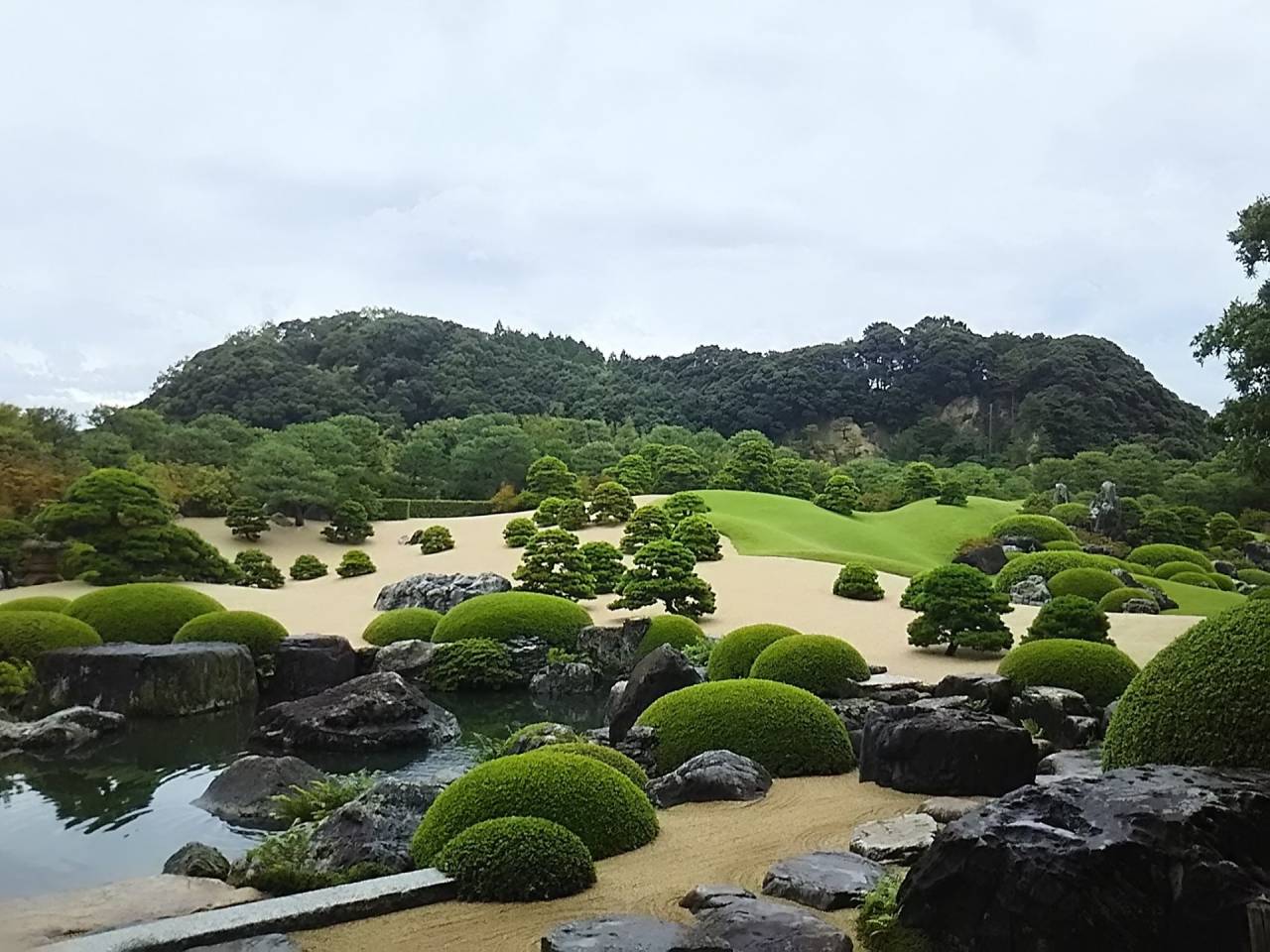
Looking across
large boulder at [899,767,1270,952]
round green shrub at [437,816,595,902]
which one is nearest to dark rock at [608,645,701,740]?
round green shrub at [437,816,595,902]

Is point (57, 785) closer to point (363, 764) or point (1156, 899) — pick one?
point (363, 764)

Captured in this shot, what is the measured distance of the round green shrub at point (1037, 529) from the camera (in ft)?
87.7

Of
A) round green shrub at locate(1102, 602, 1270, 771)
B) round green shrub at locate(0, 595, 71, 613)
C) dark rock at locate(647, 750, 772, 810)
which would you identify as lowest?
dark rock at locate(647, 750, 772, 810)

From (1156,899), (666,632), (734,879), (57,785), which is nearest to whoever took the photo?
(1156,899)

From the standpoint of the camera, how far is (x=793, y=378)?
52.7 metres

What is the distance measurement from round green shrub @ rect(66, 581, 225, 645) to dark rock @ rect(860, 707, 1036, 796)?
37.2 ft

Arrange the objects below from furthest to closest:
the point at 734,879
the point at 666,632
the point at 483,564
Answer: the point at 483,564 → the point at 666,632 → the point at 734,879

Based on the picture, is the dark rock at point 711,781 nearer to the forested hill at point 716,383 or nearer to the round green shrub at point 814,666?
the round green shrub at point 814,666

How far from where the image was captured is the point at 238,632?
45.8 ft

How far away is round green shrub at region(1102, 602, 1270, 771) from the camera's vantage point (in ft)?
13.6

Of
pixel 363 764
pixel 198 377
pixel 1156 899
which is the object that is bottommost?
pixel 363 764

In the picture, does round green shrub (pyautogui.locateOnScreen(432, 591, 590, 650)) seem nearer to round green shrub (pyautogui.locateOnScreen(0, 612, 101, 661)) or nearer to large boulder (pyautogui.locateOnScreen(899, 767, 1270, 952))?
round green shrub (pyautogui.locateOnScreen(0, 612, 101, 661))

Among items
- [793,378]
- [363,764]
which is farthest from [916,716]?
[793,378]

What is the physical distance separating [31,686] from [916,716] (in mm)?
10613
